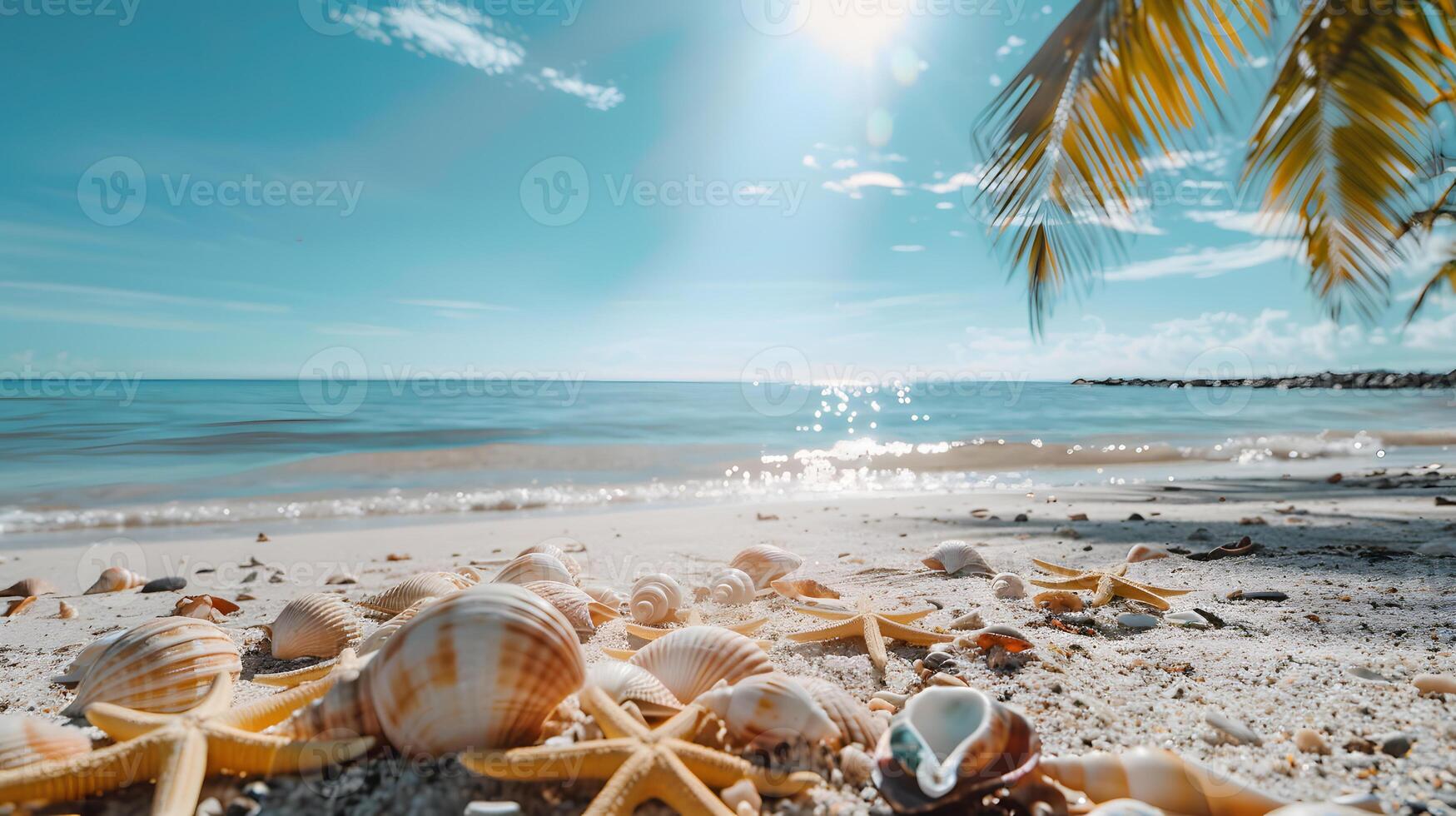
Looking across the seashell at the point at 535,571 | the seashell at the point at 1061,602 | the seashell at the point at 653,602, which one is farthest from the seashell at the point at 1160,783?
the seashell at the point at 535,571

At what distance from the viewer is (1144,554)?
4.81 meters

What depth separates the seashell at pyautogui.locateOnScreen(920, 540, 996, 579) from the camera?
14.6ft

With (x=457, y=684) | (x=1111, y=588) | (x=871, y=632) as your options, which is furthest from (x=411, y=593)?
(x=1111, y=588)

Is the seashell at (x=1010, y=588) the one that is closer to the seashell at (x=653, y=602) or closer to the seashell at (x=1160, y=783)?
the seashell at (x=653, y=602)

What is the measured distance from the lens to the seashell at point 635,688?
1.90 metres

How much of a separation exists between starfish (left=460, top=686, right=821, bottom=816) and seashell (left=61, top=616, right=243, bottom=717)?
1281mm

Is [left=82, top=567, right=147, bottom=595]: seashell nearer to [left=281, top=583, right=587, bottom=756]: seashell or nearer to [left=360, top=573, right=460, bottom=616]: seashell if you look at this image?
[left=360, top=573, right=460, bottom=616]: seashell

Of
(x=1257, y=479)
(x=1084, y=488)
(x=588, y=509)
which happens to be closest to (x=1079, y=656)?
(x=588, y=509)

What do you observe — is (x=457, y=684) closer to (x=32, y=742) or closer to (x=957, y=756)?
(x=32, y=742)

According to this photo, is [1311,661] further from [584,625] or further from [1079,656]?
[584,625]

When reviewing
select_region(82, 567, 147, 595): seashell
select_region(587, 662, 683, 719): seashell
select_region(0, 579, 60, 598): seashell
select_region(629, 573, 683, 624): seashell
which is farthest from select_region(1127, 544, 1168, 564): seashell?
select_region(0, 579, 60, 598): seashell

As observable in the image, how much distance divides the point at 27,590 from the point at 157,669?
3757 mm

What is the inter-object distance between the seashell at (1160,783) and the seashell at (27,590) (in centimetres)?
614

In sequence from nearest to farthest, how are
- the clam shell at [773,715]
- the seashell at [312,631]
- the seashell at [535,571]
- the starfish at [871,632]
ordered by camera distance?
the clam shell at [773,715], the starfish at [871,632], the seashell at [312,631], the seashell at [535,571]
